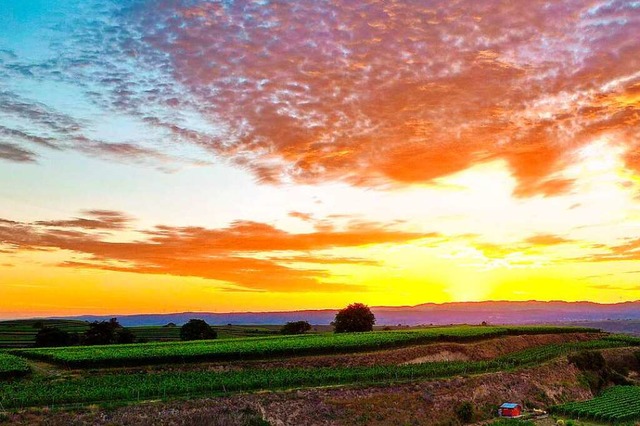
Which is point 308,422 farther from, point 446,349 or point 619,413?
point 446,349

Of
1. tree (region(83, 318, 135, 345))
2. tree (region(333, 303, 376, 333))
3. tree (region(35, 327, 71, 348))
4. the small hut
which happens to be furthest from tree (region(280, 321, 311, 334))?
the small hut

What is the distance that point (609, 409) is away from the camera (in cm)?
5878

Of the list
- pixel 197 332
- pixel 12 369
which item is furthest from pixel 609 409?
pixel 197 332

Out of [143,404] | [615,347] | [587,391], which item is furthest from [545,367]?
[143,404]

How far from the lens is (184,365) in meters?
60.7

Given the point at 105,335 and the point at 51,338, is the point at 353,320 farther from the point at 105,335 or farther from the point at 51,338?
the point at 51,338

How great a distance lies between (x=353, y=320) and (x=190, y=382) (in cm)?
7665

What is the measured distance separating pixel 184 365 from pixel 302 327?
81989 millimetres

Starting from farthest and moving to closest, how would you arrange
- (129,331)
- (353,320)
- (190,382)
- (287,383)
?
(353,320) < (129,331) < (287,383) < (190,382)

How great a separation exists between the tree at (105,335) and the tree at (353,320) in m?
45.3

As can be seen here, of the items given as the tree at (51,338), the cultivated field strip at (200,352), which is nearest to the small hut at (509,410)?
the cultivated field strip at (200,352)

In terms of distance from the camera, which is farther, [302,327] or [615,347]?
[302,327]

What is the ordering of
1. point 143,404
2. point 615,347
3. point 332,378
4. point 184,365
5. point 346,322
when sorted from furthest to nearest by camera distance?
point 346,322, point 615,347, point 184,365, point 332,378, point 143,404

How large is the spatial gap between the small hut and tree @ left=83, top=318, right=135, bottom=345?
75.0 metres
